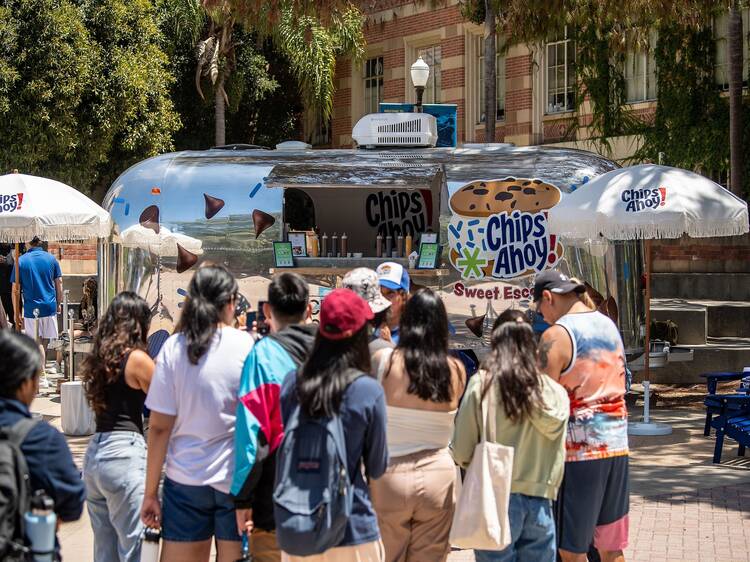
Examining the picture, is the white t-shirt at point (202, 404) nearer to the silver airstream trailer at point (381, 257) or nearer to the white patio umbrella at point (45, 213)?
the silver airstream trailer at point (381, 257)

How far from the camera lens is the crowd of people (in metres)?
4.12

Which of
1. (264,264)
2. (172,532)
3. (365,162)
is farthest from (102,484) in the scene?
(365,162)

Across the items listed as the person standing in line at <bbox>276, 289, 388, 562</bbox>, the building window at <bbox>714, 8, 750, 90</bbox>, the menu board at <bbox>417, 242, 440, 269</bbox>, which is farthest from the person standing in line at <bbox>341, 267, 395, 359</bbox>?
the building window at <bbox>714, 8, 750, 90</bbox>

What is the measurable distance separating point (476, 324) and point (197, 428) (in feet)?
23.0

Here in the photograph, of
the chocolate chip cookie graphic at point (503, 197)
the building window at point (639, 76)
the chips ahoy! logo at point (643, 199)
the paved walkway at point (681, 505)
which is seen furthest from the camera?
the building window at point (639, 76)

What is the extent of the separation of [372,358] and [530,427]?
0.78 metres

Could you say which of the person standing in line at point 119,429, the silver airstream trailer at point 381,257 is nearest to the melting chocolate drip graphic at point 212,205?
the silver airstream trailer at point 381,257

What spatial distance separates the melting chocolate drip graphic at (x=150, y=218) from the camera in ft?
38.6

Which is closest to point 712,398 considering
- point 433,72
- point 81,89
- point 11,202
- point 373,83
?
point 11,202

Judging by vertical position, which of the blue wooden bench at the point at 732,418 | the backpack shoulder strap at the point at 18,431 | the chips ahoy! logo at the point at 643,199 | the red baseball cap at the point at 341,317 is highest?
the chips ahoy! logo at the point at 643,199

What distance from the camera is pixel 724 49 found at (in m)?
21.1

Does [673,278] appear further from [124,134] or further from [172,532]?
[172,532]

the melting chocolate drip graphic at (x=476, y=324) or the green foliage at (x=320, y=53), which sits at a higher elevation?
the green foliage at (x=320, y=53)

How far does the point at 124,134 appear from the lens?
80.5 ft
